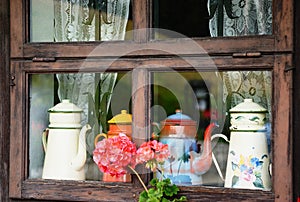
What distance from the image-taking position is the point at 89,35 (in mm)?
2145

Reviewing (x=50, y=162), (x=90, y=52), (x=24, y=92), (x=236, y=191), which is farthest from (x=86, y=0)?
(x=236, y=191)

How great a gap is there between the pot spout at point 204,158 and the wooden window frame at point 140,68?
0.25ft

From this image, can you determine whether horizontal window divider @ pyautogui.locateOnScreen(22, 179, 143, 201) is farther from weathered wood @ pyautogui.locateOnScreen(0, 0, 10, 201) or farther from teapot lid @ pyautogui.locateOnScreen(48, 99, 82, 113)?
teapot lid @ pyautogui.locateOnScreen(48, 99, 82, 113)

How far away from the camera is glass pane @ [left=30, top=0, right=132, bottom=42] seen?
2127 millimetres

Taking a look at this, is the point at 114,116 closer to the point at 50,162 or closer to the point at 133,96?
the point at 133,96

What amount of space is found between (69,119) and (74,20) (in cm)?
35

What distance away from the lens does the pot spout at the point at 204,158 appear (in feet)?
6.51

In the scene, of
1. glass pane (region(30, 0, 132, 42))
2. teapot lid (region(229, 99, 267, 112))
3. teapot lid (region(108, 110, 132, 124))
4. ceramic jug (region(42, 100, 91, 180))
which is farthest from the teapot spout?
teapot lid (region(229, 99, 267, 112))

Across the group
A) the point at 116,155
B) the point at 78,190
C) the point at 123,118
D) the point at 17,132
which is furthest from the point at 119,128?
the point at 17,132

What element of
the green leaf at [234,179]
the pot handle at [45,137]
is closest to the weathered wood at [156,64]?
the pot handle at [45,137]

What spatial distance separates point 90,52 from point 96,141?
0.30m

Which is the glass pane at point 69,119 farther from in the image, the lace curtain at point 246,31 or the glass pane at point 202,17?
the lace curtain at point 246,31

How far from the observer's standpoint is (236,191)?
1.89 m

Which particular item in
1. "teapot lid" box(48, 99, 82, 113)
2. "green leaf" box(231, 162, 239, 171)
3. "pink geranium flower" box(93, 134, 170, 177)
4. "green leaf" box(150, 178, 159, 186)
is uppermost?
"teapot lid" box(48, 99, 82, 113)
